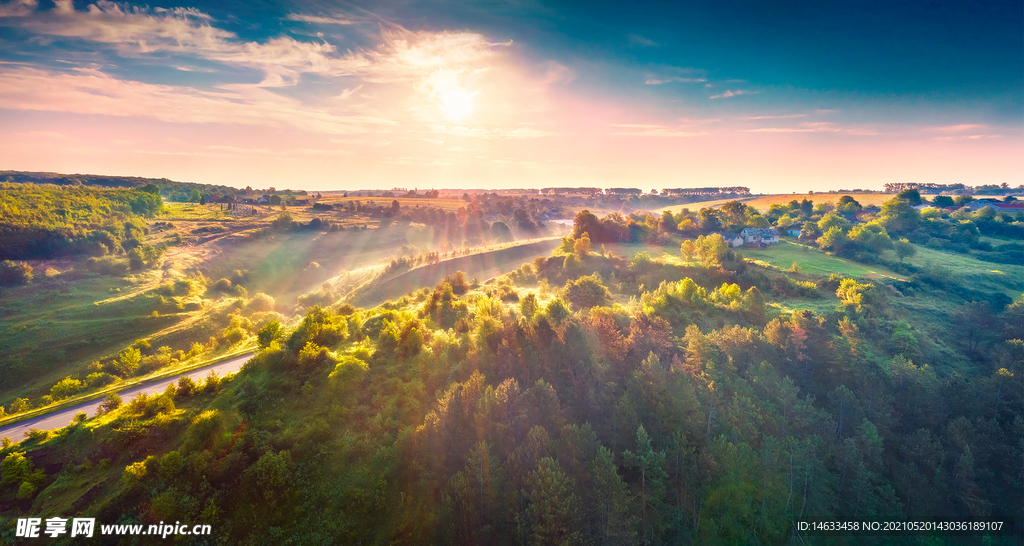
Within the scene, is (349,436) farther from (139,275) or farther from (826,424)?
(139,275)

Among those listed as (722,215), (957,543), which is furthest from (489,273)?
(722,215)

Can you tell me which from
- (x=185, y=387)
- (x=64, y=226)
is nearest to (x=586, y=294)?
(x=185, y=387)

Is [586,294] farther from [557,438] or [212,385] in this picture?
[212,385]

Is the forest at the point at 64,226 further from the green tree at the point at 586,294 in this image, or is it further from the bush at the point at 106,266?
the green tree at the point at 586,294

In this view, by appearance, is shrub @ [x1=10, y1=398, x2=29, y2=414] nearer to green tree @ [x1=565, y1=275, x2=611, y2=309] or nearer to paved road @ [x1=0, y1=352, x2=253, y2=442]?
paved road @ [x1=0, y1=352, x2=253, y2=442]

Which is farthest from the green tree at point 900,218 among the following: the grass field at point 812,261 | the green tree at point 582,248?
the green tree at point 582,248

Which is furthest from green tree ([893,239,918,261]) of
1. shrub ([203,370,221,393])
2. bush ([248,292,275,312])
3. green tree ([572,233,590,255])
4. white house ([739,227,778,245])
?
bush ([248,292,275,312])
